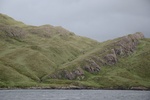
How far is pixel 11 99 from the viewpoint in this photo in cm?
14088

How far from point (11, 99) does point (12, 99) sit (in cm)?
52

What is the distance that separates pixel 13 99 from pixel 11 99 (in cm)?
98

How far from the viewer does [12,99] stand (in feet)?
462

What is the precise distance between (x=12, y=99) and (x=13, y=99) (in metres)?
0.47

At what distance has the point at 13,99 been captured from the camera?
14075 cm
